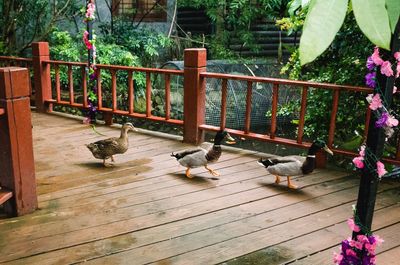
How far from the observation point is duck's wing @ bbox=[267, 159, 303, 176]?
3.19 metres

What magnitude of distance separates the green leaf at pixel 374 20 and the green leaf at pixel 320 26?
0.02 metres

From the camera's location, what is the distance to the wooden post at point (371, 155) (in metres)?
1.20

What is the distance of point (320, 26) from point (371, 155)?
93 cm

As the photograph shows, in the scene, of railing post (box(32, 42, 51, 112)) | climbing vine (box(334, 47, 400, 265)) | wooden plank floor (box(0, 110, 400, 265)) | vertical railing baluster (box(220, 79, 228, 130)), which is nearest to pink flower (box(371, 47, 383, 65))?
climbing vine (box(334, 47, 400, 265))

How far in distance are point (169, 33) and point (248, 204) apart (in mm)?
6763

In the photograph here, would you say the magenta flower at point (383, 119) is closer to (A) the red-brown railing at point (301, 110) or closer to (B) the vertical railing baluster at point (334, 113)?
(A) the red-brown railing at point (301, 110)

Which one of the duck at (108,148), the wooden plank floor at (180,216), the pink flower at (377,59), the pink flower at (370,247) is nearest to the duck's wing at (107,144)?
the duck at (108,148)

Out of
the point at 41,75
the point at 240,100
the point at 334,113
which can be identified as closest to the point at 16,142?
the point at 334,113

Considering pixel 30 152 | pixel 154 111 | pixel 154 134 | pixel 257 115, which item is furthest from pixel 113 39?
pixel 30 152

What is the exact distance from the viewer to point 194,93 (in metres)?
4.33

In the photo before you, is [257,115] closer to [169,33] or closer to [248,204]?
[169,33]

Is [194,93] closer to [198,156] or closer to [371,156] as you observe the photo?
[198,156]

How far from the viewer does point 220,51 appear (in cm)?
894

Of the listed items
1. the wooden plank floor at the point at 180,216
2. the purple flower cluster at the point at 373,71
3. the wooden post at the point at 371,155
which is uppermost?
the purple flower cluster at the point at 373,71
